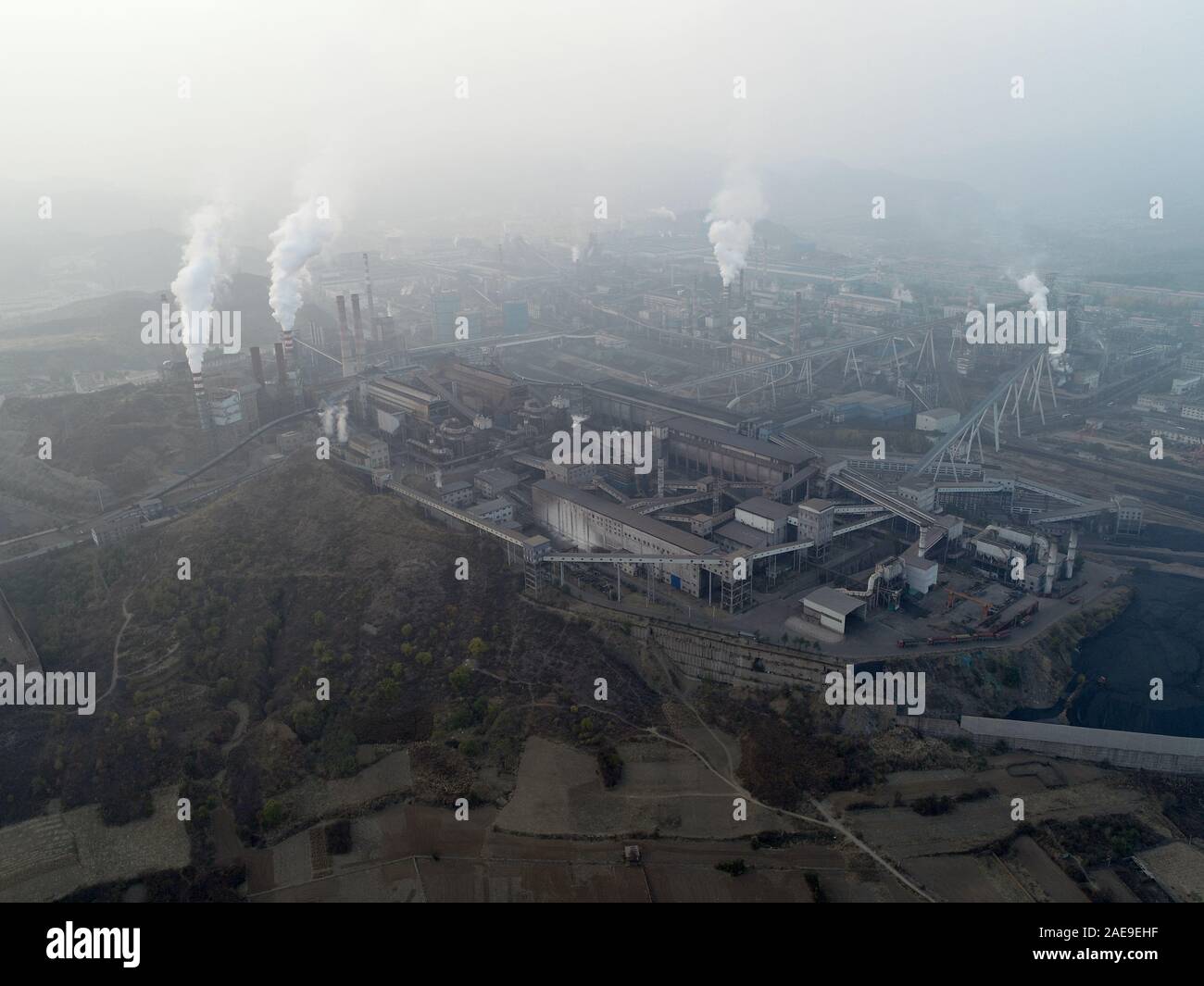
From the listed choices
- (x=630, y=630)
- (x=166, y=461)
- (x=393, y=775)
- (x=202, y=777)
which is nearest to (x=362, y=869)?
(x=393, y=775)

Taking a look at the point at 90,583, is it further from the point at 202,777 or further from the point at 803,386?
the point at 803,386

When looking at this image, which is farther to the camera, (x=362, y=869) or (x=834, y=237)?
(x=834, y=237)

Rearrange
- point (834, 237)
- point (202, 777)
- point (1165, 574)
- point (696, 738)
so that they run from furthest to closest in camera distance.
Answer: point (834, 237) < point (1165, 574) < point (696, 738) < point (202, 777)

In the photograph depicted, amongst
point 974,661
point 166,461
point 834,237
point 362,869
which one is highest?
point 834,237

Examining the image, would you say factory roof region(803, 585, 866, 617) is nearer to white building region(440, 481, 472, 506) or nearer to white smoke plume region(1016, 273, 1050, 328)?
white building region(440, 481, 472, 506)

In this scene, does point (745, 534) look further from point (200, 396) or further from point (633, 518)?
point (200, 396)

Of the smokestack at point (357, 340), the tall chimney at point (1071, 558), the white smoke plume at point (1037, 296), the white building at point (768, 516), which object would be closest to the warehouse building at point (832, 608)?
the white building at point (768, 516)

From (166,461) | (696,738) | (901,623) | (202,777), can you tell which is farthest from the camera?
(166,461)
